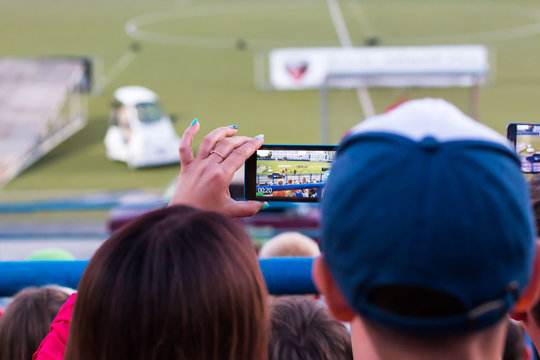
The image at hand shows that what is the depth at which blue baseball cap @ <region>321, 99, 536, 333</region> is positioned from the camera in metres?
0.81

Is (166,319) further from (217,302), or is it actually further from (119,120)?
(119,120)

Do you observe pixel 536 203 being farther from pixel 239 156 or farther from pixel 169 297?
pixel 169 297

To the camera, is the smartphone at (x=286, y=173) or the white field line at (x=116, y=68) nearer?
the smartphone at (x=286, y=173)

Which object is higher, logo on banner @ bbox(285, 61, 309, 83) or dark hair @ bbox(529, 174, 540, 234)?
logo on banner @ bbox(285, 61, 309, 83)

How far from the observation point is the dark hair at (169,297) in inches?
42.0

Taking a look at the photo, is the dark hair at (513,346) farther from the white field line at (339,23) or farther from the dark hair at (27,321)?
the white field line at (339,23)

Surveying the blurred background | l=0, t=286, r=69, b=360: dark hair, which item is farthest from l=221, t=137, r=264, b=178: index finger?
the blurred background

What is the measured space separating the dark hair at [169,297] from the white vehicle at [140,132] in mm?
15079

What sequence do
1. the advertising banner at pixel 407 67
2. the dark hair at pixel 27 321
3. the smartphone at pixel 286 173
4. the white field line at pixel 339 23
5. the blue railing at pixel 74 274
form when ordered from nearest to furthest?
the smartphone at pixel 286 173, the dark hair at pixel 27 321, the blue railing at pixel 74 274, the advertising banner at pixel 407 67, the white field line at pixel 339 23

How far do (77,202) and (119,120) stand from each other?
372 cm

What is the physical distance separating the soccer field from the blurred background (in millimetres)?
55

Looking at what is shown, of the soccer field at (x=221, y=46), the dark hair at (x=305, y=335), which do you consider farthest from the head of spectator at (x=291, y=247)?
the soccer field at (x=221, y=46)

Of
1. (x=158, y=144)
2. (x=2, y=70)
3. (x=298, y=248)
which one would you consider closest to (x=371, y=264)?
(x=298, y=248)

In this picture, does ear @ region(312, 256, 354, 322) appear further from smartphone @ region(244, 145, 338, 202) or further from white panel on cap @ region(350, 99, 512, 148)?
smartphone @ region(244, 145, 338, 202)
